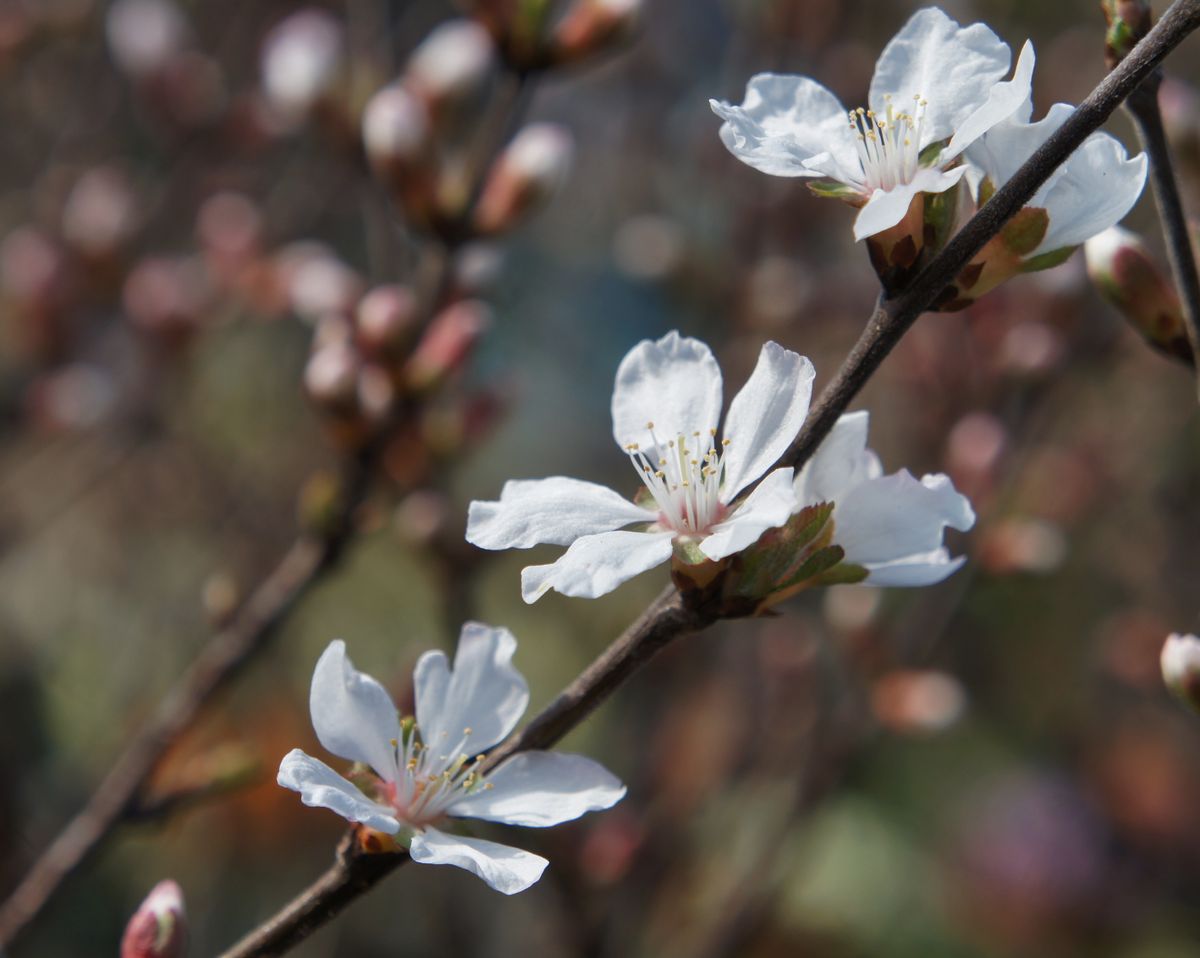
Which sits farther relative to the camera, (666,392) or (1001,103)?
(666,392)

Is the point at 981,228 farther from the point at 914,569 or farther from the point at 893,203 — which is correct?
the point at 914,569

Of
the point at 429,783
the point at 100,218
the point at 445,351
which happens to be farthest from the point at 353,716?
the point at 100,218

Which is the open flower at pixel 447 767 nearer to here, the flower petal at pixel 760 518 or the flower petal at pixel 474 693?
the flower petal at pixel 474 693

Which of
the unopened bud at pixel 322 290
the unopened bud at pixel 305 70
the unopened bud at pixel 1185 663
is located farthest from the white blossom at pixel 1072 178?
the unopened bud at pixel 305 70

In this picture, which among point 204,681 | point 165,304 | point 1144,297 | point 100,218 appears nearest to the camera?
point 1144,297

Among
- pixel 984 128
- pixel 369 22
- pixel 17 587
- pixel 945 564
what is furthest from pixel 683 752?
pixel 17 587

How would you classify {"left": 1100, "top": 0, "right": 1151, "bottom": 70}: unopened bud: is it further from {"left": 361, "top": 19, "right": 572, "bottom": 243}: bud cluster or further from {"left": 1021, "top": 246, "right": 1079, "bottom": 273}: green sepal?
{"left": 361, "top": 19, "right": 572, "bottom": 243}: bud cluster

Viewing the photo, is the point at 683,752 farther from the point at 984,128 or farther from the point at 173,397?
the point at 984,128
